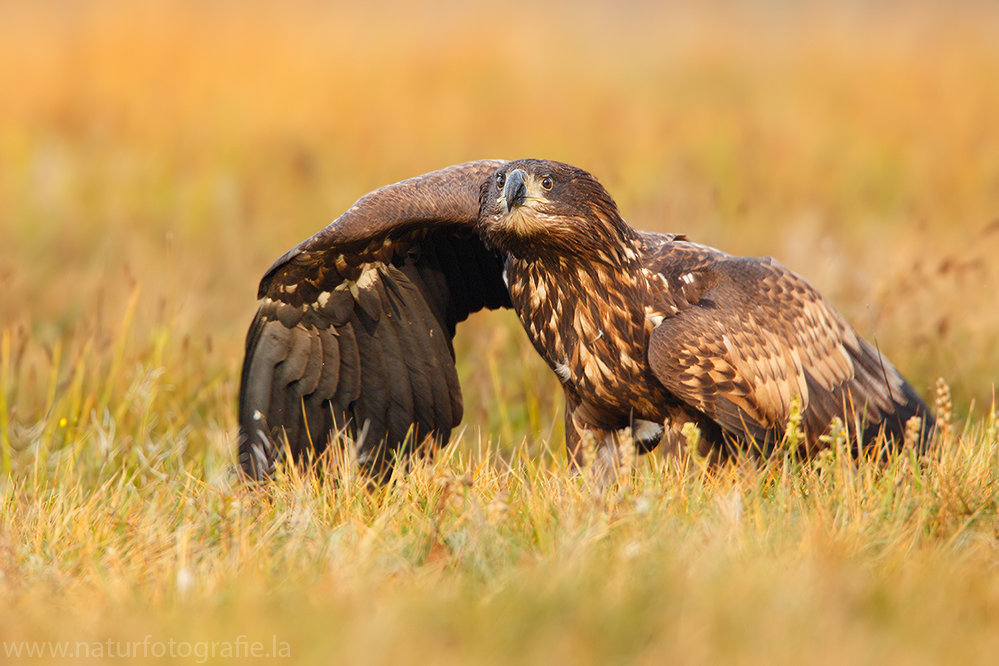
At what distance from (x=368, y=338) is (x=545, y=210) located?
1160mm

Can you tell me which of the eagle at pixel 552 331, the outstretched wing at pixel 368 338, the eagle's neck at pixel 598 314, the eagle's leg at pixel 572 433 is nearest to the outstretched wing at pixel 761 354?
the eagle at pixel 552 331

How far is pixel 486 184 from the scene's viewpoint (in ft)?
14.0

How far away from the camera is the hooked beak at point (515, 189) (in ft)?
13.3

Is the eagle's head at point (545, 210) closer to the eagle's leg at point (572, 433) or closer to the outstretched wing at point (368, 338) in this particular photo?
the outstretched wing at point (368, 338)

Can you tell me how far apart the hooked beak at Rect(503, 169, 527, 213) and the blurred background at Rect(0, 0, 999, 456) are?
63.4 inches

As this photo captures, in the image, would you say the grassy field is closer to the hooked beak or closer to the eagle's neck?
the eagle's neck

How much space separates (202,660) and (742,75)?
31.4ft

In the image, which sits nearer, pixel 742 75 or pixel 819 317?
pixel 819 317

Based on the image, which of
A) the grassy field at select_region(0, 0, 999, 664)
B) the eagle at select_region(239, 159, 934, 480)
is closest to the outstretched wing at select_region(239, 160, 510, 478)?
the eagle at select_region(239, 159, 934, 480)

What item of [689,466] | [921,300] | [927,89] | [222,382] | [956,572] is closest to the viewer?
[956,572]

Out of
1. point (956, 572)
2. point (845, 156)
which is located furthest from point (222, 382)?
point (845, 156)

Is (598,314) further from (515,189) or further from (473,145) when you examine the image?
(473,145)

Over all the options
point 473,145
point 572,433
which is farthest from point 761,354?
point 473,145

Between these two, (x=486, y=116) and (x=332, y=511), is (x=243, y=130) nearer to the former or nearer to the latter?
(x=486, y=116)
